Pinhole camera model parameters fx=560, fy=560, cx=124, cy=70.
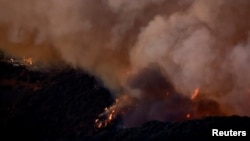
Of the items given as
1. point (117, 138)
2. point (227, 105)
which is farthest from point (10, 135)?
point (227, 105)

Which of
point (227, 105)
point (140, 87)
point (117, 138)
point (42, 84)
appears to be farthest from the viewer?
point (42, 84)

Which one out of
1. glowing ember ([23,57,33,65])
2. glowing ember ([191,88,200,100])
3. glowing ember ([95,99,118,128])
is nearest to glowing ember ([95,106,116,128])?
glowing ember ([95,99,118,128])

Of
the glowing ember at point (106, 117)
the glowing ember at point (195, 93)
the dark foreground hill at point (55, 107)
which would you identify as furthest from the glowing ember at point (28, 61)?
the glowing ember at point (195, 93)

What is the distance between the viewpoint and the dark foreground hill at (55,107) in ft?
143

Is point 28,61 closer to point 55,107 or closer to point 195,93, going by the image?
point 55,107

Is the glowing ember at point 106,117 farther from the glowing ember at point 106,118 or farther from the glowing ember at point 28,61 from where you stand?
the glowing ember at point 28,61

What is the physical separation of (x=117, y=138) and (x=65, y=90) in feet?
41.1

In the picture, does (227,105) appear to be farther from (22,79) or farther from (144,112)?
(22,79)

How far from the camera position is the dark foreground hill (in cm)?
4348

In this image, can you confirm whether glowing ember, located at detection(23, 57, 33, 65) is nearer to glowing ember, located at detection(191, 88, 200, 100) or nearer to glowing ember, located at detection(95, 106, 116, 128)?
glowing ember, located at detection(95, 106, 116, 128)

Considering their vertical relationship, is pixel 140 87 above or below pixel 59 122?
above

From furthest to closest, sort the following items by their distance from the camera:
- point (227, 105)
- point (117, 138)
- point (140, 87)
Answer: point (140, 87), point (227, 105), point (117, 138)

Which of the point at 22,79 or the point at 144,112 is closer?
the point at 144,112

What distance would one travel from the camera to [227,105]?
44.5 m
